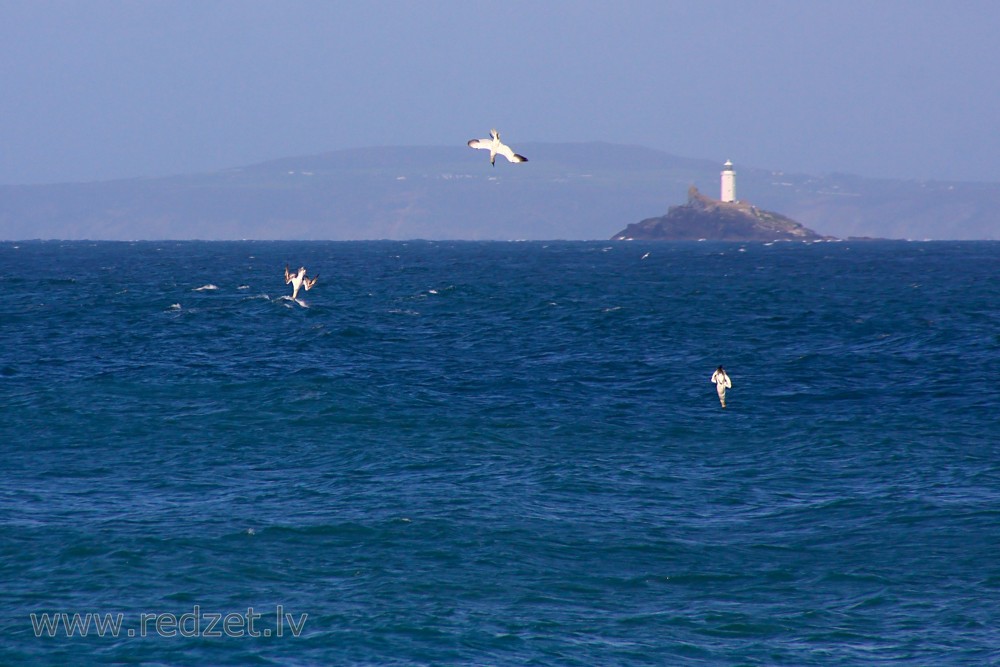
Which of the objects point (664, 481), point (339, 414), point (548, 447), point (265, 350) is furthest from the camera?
point (265, 350)

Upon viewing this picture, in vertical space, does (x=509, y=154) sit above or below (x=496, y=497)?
above

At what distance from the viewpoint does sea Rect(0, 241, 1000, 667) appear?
21.6 m

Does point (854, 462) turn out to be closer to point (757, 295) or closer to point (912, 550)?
point (912, 550)

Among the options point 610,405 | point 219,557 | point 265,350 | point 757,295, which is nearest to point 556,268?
point 757,295

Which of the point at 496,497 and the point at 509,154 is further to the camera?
the point at 496,497

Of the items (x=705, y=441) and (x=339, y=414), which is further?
(x=339, y=414)

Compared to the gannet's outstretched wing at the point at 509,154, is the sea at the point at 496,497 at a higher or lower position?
lower

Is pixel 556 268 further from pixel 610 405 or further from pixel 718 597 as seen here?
pixel 718 597

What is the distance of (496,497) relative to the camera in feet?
97.6

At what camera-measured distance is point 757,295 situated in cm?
8725

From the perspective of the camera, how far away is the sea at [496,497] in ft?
70.9

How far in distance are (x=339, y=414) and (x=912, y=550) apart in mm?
19440

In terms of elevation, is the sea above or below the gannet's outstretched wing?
below

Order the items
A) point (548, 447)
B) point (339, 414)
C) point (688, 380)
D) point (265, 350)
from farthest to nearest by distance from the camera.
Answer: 1. point (265, 350)
2. point (688, 380)
3. point (339, 414)
4. point (548, 447)
